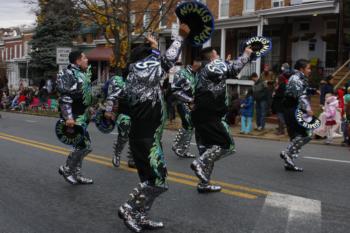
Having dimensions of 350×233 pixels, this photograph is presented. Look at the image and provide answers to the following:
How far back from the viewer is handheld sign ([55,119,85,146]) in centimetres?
718

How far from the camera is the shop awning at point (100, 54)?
37656 millimetres

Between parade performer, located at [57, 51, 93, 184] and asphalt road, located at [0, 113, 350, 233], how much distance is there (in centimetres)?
59

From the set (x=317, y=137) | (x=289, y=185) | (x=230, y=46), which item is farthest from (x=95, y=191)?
(x=230, y=46)

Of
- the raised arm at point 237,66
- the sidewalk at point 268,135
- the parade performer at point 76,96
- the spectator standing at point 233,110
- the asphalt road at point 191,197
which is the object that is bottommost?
the asphalt road at point 191,197

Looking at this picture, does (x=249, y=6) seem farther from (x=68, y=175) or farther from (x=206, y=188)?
(x=206, y=188)

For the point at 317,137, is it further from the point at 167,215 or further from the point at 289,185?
the point at 167,215

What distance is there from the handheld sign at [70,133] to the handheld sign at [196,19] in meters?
2.28

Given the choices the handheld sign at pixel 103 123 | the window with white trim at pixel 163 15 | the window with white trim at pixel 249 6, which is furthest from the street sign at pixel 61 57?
the handheld sign at pixel 103 123

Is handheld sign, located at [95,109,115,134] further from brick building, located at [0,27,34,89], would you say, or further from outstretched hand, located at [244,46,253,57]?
brick building, located at [0,27,34,89]

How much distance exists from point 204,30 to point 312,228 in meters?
2.56

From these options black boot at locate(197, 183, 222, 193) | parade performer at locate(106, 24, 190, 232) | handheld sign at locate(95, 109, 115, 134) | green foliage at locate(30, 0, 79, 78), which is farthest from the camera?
green foliage at locate(30, 0, 79, 78)

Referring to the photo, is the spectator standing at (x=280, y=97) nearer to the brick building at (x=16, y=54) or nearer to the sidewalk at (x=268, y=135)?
the sidewalk at (x=268, y=135)

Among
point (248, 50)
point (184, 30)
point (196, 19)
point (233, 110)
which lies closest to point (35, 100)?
point (233, 110)

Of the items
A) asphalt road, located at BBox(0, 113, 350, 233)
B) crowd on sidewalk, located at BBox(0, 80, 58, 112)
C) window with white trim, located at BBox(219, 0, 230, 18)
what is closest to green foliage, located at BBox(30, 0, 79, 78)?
crowd on sidewalk, located at BBox(0, 80, 58, 112)
